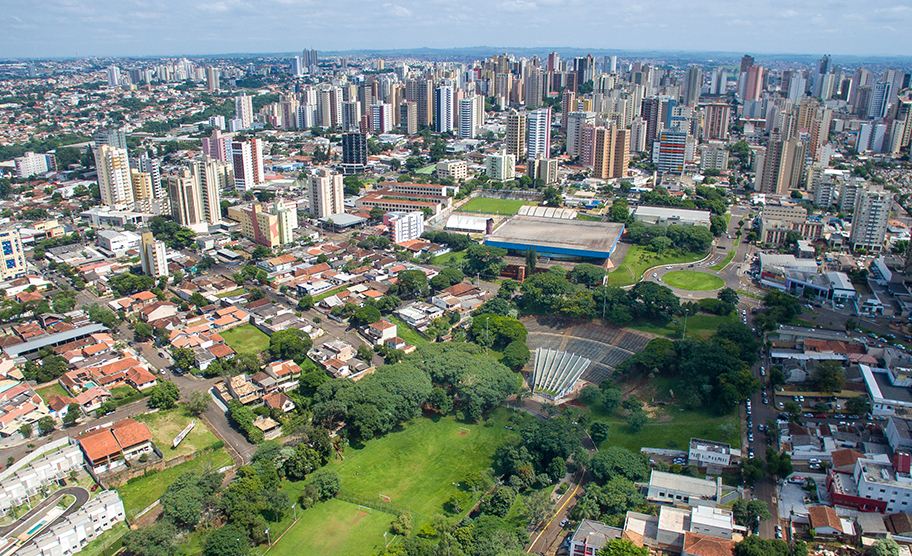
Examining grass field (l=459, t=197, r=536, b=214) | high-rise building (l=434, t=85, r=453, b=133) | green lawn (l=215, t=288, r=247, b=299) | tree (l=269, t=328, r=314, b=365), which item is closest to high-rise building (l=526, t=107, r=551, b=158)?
grass field (l=459, t=197, r=536, b=214)

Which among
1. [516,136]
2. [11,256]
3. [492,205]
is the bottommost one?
[492,205]

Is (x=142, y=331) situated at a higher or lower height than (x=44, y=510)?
higher

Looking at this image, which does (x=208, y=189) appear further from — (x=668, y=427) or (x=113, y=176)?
(x=668, y=427)

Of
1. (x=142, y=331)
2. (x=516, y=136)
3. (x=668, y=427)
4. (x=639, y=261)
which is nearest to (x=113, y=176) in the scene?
(x=142, y=331)

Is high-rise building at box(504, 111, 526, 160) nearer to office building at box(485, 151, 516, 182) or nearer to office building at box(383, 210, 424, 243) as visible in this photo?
office building at box(485, 151, 516, 182)

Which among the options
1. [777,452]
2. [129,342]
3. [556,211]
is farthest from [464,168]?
[777,452]

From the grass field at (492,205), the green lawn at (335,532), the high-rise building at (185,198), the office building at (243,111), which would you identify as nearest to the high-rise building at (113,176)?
the high-rise building at (185,198)

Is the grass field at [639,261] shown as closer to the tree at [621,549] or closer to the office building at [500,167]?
the tree at [621,549]

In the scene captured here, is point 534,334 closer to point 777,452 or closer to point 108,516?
point 777,452
